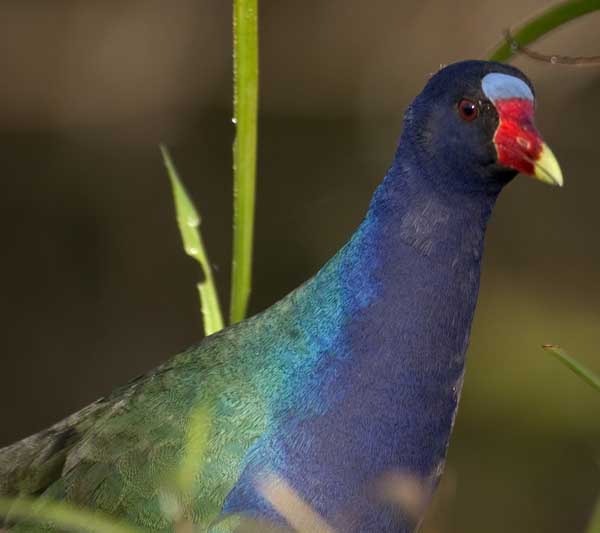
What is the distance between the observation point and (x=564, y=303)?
15.3 ft

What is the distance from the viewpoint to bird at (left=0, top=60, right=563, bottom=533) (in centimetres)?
250

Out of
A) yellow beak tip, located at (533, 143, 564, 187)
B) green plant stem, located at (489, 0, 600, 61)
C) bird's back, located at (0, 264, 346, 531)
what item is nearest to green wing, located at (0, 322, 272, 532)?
bird's back, located at (0, 264, 346, 531)

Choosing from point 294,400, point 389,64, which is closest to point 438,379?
point 294,400

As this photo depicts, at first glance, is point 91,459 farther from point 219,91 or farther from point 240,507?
point 219,91

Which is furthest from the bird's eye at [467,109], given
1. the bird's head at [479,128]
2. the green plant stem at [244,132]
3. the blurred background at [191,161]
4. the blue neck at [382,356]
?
the blurred background at [191,161]

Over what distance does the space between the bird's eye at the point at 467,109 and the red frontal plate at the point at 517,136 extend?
0.06m

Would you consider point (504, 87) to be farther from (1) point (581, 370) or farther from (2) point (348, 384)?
(1) point (581, 370)

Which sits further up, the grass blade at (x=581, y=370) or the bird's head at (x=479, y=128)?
the bird's head at (x=479, y=128)

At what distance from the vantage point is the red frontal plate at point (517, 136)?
2500 millimetres

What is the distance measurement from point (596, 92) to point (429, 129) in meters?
3.51

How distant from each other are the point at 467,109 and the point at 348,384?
1.96 ft

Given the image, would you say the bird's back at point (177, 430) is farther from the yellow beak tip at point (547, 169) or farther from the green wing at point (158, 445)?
the yellow beak tip at point (547, 169)

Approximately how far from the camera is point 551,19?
239 centimetres

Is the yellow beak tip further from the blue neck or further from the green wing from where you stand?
the green wing
